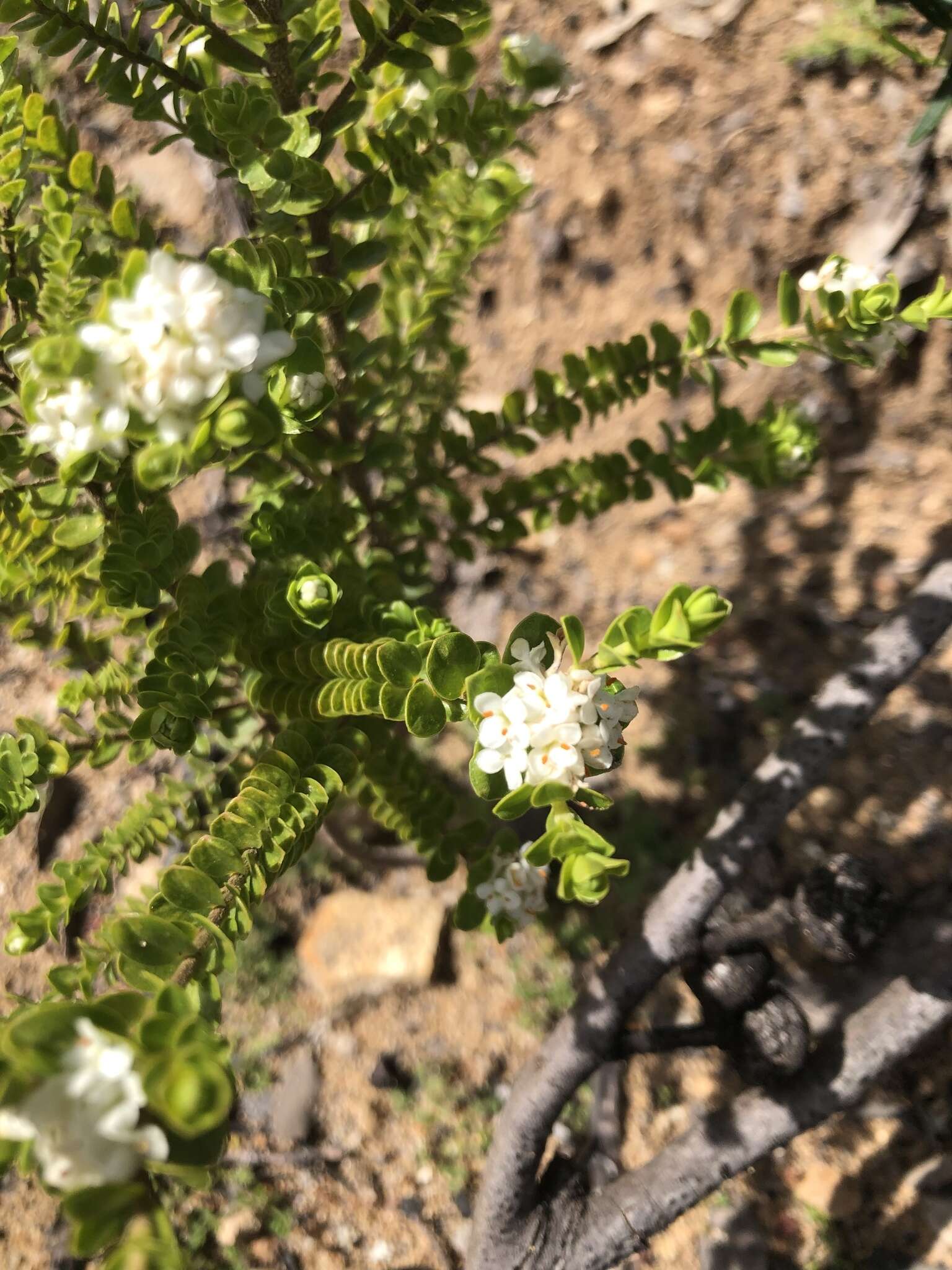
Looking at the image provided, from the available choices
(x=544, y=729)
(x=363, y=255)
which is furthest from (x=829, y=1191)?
(x=363, y=255)

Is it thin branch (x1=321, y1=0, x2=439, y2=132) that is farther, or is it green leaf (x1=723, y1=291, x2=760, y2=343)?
green leaf (x1=723, y1=291, x2=760, y2=343)

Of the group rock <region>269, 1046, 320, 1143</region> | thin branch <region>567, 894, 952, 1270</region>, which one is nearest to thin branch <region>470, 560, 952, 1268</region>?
thin branch <region>567, 894, 952, 1270</region>

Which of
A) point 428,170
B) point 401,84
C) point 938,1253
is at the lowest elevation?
point 938,1253

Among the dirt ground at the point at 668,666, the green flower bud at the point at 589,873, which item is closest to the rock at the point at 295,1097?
the dirt ground at the point at 668,666

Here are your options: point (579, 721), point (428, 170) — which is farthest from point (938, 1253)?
point (428, 170)

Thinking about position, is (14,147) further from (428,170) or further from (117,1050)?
(117,1050)

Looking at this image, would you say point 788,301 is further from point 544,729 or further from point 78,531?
point 78,531

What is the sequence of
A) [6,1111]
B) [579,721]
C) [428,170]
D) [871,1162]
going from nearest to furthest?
[6,1111] → [579,721] → [428,170] → [871,1162]

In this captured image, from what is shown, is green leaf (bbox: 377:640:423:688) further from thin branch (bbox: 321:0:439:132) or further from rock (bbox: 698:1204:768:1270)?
rock (bbox: 698:1204:768:1270)
